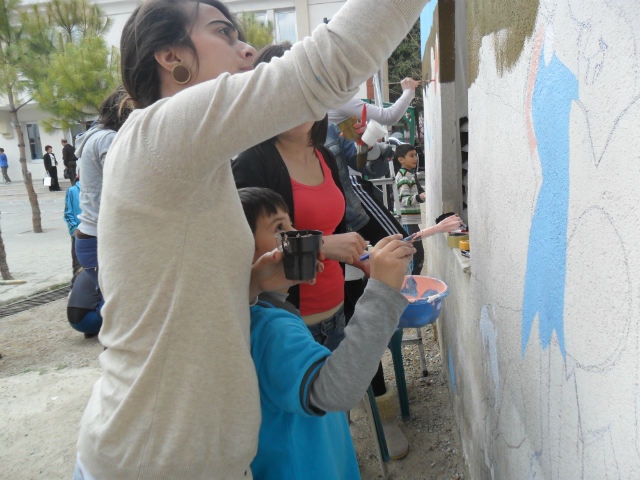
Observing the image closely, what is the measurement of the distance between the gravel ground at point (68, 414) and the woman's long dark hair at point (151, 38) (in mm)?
2201

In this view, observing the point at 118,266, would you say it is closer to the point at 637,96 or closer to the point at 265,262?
the point at 265,262

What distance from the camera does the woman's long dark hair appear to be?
107cm

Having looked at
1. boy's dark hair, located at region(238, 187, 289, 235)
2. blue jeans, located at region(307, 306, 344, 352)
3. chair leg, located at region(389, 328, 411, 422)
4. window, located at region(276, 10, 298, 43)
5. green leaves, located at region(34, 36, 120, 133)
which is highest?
window, located at region(276, 10, 298, 43)

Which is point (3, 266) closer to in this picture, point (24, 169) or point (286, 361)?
point (24, 169)

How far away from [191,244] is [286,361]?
35cm

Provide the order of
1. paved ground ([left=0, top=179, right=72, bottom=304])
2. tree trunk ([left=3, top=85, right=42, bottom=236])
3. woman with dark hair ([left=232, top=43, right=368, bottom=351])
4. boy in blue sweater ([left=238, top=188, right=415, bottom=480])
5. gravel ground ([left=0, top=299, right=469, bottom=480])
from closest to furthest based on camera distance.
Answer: boy in blue sweater ([left=238, top=188, right=415, bottom=480]) → woman with dark hair ([left=232, top=43, right=368, bottom=351]) → gravel ground ([left=0, top=299, right=469, bottom=480]) → paved ground ([left=0, top=179, right=72, bottom=304]) → tree trunk ([left=3, top=85, right=42, bottom=236])

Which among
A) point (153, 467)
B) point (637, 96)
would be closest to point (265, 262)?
point (153, 467)

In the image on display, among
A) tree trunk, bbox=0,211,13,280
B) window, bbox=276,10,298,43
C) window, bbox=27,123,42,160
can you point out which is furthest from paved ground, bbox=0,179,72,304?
window, bbox=276,10,298,43

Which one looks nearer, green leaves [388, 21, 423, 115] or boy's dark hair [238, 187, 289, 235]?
boy's dark hair [238, 187, 289, 235]

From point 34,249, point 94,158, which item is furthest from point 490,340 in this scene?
point 34,249

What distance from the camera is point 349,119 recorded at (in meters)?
3.31

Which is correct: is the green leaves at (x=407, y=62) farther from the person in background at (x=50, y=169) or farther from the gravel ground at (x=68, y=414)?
the gravel ground at (x=68, y=414)

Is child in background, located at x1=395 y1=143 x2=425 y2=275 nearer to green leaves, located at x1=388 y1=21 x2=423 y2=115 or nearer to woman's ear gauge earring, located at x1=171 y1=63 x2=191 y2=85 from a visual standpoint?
woman's ear gauge earring, located at x1=171 y1=63 x2=191 y2=85

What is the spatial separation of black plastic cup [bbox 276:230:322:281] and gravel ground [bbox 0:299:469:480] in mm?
1737
